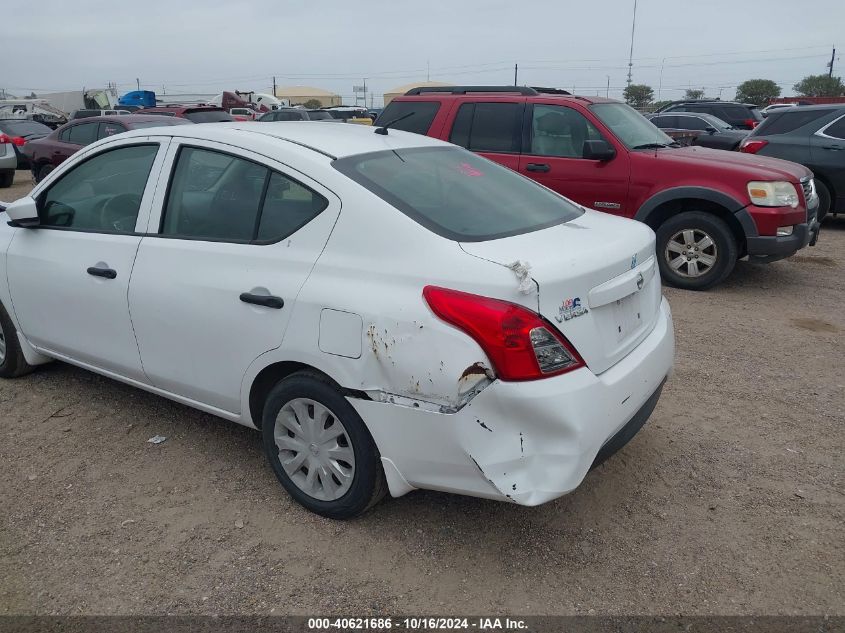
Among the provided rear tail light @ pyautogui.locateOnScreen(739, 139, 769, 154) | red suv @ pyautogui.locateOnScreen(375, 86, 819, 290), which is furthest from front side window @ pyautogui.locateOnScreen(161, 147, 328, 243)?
rear tail light @ pyautogui.locateOnScreen(739, 139, 769, 154)

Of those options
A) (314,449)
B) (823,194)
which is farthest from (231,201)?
(823,194)

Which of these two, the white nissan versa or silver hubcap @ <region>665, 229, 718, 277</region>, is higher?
the white nissan versa

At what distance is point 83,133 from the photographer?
470 inches

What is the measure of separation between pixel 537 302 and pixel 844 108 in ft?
28.9

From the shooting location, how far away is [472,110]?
7.27 meters

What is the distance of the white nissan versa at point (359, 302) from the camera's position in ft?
7.93

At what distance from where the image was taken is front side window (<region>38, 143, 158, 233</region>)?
3502mm

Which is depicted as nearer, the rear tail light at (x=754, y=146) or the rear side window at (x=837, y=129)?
the rear side window at (x=837, y=129)

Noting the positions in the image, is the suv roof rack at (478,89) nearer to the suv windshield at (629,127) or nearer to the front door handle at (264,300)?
the suv windshield at (629,127)

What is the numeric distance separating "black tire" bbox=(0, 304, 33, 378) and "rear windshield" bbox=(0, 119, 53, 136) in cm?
1518

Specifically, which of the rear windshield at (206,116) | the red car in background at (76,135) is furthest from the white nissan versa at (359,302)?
the rear windshield at (206,116)

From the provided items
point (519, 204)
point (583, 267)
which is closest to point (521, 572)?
point (583, 267)

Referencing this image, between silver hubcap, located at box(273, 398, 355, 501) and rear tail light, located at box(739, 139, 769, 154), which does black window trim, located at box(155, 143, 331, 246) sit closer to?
silver hubcap, located at box(273, 398, 355, 501)

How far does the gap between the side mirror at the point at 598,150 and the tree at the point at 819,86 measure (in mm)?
50704
